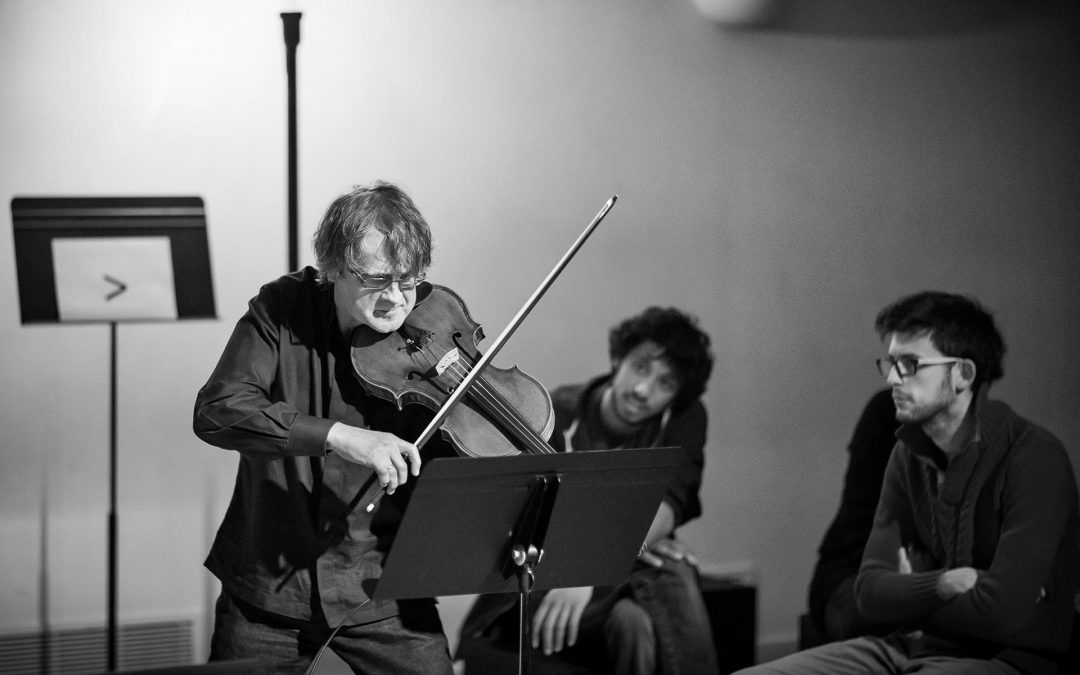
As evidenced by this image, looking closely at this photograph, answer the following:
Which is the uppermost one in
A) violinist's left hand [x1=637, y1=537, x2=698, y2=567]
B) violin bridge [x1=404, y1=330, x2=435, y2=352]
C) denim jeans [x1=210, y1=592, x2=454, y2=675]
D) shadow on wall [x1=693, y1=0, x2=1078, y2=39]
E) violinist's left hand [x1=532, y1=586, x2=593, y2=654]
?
shadow on wall [x1=693, y1=0, x2=1078, y2=39]

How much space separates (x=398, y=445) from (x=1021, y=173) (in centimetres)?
281

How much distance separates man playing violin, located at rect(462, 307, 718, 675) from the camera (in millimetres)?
3146

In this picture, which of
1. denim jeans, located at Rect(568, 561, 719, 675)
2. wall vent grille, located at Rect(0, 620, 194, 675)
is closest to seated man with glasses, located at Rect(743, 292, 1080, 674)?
denim jeans, located at Rect(568, 561, 719, 675)

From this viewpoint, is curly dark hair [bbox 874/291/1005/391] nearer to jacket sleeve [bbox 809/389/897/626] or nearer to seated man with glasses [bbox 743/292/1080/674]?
seated man with glasses [bbox 743/292/1080/674]

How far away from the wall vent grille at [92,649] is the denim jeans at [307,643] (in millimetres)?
933

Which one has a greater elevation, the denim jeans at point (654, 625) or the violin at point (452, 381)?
the violin at point (452, 381)

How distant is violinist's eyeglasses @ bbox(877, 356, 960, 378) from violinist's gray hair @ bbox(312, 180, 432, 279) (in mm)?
1488

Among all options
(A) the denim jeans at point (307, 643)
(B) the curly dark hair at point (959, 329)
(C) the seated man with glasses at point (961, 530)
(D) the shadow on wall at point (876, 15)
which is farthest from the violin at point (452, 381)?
(D) the shadow on wall at point (876, 15)

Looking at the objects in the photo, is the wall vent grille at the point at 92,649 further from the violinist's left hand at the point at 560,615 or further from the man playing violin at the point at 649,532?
the violinist's left hand at the point at 560,615

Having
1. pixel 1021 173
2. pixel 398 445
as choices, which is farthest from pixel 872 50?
pixel 398 445

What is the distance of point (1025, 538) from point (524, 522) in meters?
1.55

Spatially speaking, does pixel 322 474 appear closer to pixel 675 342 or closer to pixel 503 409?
pixel 503 409

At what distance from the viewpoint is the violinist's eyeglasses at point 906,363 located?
323cm

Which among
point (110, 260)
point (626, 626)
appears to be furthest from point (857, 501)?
point (110, 260)
